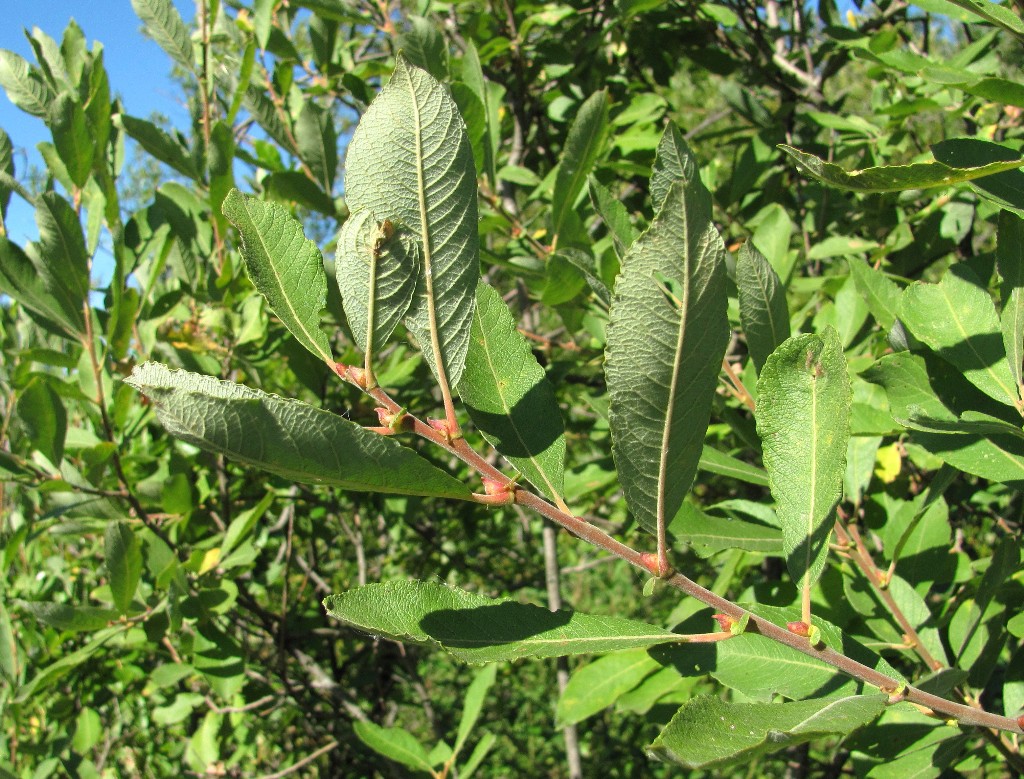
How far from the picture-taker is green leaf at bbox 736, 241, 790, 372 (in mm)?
1008

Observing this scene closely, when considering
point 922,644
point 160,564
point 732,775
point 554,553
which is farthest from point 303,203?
point 732,775

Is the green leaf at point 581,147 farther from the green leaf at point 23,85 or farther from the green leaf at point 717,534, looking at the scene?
the green leaf at point 23,85

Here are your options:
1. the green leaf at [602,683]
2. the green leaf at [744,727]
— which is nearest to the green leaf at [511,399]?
the green leaf at [744,727]

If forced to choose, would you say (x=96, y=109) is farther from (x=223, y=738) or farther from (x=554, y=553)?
(x=223, y=738)

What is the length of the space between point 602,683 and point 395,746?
0.59 m

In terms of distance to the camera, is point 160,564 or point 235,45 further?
point 235,45

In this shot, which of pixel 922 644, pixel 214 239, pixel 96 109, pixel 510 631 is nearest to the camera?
pixel 510 631

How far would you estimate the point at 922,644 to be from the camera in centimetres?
124

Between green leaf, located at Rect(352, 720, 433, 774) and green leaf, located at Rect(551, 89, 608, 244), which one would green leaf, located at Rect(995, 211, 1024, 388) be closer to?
green leaf, located at Rect(551, 89, 608, 244)

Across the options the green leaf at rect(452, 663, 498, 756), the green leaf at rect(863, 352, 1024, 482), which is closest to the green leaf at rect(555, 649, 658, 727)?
the green leaf at rect(452, 663, 498, 756)

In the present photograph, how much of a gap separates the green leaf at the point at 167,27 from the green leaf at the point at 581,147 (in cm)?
101

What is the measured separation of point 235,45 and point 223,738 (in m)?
2.21

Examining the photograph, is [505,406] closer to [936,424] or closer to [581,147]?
[936,424]

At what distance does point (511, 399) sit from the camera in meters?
0.87
